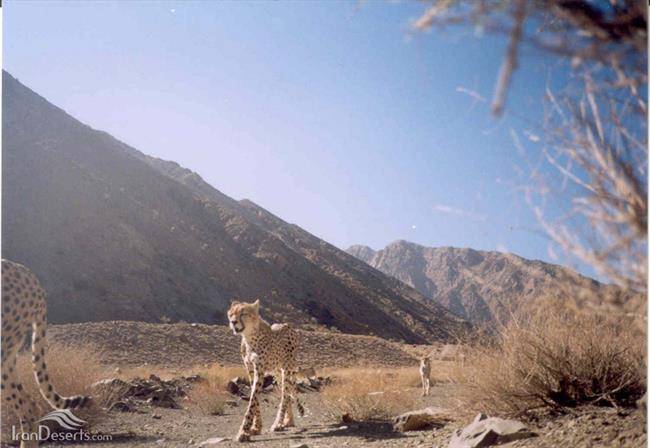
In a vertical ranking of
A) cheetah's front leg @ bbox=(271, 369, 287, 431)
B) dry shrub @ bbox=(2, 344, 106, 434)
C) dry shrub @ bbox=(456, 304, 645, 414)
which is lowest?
dry shrub @ bbox=(2, 344, 106, 434)

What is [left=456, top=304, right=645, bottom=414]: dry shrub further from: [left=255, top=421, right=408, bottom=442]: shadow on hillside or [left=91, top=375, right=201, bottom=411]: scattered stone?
[left=91, top=375, right=201, bottom=411]: scattered stone

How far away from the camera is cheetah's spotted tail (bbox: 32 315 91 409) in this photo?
17.1 feet

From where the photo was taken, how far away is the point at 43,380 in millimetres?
5473

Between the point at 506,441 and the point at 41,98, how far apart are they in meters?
54.2

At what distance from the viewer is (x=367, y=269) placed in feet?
226

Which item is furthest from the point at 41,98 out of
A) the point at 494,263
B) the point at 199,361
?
the point at 494,263

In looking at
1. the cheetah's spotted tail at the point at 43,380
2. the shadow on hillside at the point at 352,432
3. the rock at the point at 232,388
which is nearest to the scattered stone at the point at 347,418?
the shadow on hillside at the point at 352,432

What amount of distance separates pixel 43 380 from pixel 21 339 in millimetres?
Result: 489

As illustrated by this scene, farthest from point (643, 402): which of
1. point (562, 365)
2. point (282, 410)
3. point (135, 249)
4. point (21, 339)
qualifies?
point (135, 249)

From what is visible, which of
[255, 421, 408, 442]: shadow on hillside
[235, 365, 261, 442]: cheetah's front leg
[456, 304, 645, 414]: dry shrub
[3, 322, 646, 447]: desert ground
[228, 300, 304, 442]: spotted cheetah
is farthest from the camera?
[228, 300, 304, 442]: spotted cheetah

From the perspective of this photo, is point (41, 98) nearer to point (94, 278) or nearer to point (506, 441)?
point (94, 278)

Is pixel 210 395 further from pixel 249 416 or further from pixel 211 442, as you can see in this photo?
pixel 211 442

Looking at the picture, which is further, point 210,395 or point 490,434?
point 210,395

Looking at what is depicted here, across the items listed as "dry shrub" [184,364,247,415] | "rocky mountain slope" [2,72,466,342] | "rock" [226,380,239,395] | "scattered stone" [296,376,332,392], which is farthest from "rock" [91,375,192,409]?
"rocky mountain slope" [2,72,466,342]
